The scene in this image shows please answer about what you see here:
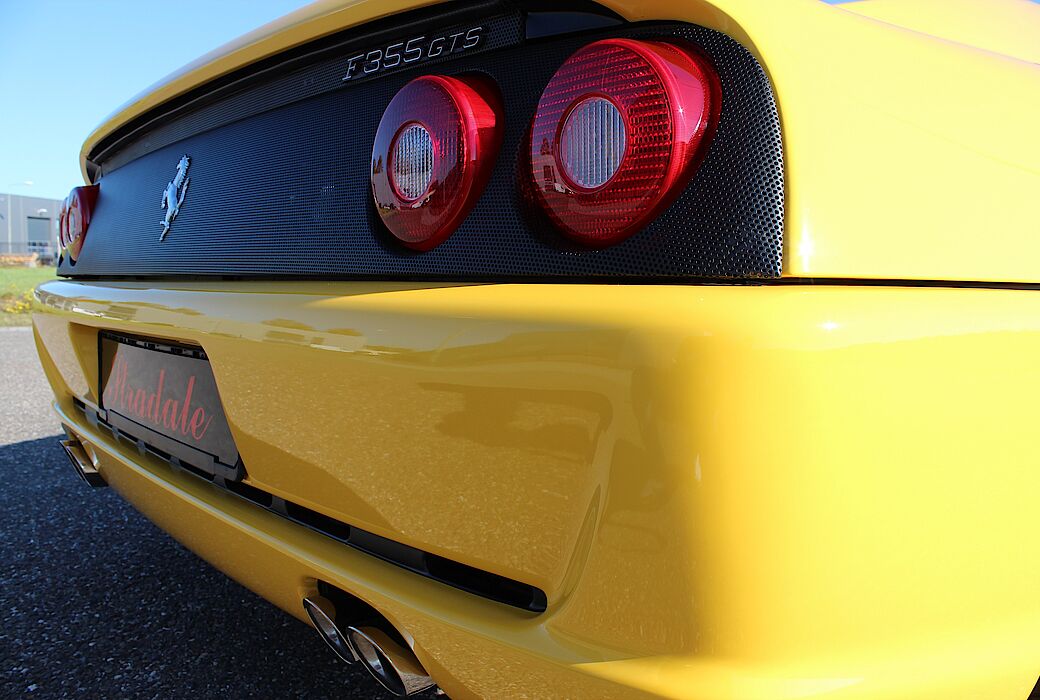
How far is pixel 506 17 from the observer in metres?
1.06

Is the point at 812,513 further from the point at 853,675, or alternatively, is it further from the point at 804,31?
the point at 804,31

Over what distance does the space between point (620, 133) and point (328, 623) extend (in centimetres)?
90

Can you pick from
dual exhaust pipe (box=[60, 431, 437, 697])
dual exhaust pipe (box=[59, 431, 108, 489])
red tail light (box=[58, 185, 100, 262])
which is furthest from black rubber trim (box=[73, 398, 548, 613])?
red tail light (box=[58, 185, 100, 262])

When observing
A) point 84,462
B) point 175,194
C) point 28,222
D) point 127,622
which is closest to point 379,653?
point 175,194

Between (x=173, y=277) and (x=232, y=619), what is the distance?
0.99m

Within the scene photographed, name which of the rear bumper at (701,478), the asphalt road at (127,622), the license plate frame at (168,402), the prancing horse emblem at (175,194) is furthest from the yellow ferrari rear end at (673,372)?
the asphalt road at (127,622)

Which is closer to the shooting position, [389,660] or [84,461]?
[389,660]

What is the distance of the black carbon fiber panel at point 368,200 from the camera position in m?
0.84

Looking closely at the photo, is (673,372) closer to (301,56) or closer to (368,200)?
(368,200)

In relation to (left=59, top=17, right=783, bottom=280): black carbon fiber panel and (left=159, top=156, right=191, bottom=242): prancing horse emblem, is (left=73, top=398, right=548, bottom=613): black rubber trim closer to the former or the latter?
(left=59, top=17, right=783, bottom=280): black carbon fiber panel

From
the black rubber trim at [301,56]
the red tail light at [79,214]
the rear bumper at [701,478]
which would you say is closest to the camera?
the rear bumper at [701,478]

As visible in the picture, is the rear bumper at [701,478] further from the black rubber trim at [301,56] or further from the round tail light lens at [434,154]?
the black rubber trim at [301,56]

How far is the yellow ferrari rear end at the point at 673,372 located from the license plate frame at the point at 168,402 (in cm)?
14

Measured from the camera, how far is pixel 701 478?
754 mm
